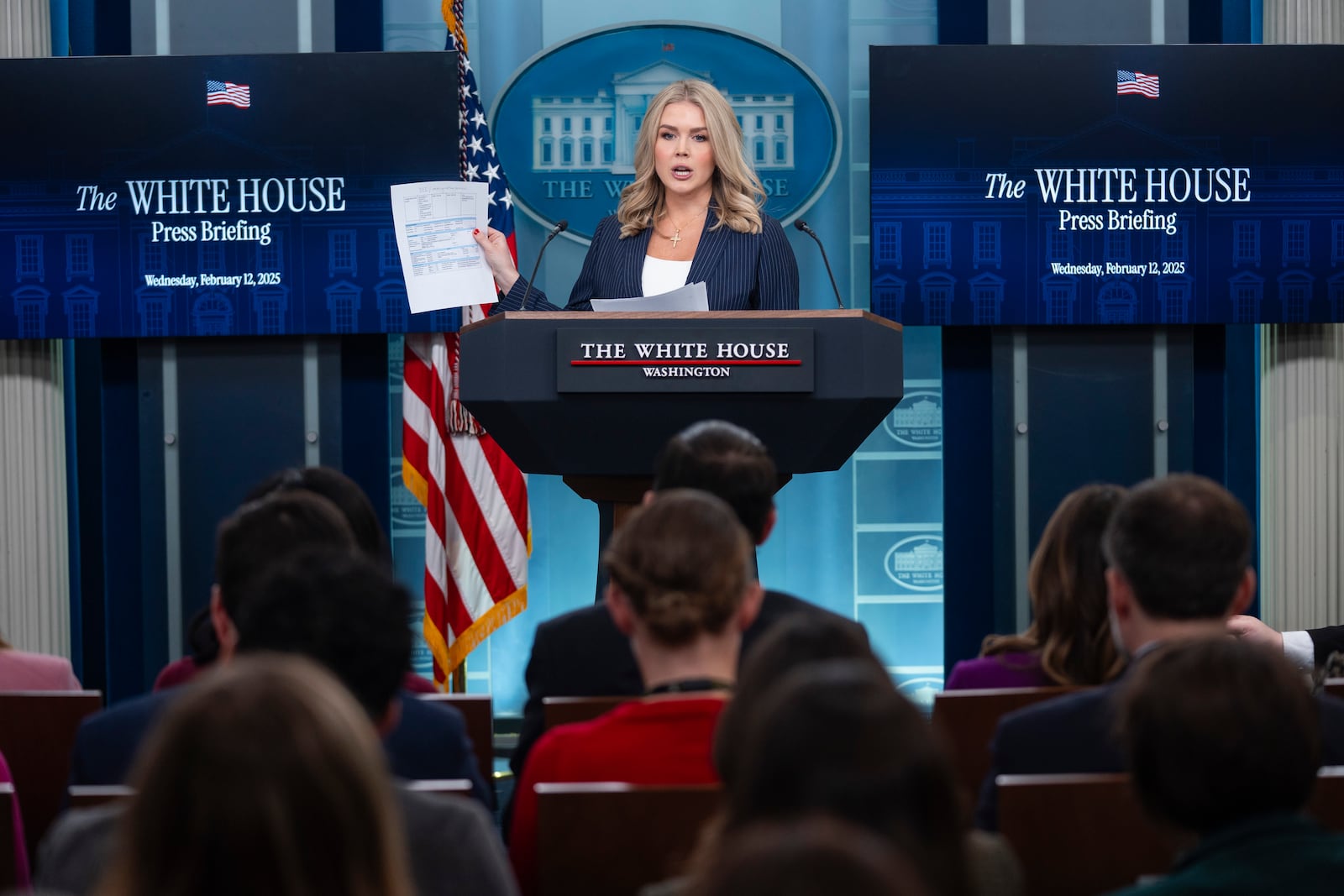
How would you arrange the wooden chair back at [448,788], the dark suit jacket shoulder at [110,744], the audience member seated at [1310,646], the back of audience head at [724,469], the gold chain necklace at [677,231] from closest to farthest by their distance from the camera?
1. the wooden chair back at [448,788]
2. the dark suit jacket shoulder at [110,744]
3. the back of audience head at [724,469]
4. the audience member seated at [1310,646]
5. the gold chain necklace at [677,231]

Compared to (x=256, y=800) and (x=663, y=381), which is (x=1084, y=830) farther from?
(x=663, y=381)

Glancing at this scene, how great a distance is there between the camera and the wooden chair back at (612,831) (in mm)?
1661

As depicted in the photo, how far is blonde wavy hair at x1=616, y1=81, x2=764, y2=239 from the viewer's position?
4023mm

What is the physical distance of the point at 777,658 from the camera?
1.51 m

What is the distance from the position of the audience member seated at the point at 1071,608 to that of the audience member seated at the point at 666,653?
718 millimetres

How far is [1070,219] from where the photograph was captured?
527 cm

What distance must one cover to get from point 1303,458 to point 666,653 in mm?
4332

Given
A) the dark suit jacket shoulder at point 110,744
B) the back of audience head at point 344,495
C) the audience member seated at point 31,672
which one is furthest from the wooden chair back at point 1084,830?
the audience member seated at point 31,672

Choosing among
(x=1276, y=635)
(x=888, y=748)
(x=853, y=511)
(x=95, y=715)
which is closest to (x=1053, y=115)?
(x=853, y=511)

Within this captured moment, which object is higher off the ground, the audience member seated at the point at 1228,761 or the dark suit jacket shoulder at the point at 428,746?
the audience member seated at the point at 1228,761

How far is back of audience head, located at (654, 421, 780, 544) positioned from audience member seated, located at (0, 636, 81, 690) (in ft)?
3.87

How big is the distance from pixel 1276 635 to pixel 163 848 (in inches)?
105

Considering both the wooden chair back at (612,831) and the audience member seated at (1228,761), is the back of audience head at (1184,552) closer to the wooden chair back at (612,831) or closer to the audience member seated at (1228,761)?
the audience member seated at (1228,761)

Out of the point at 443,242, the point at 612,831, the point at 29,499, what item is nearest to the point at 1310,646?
the point at 612,831
